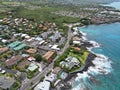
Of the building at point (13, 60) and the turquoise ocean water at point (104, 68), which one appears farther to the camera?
the building at point (13, 60)

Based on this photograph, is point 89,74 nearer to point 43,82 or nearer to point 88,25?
point 43,82

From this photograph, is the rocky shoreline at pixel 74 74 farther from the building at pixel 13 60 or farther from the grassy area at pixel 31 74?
the building at pixel 13 60

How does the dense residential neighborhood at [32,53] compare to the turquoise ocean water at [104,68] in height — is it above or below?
above

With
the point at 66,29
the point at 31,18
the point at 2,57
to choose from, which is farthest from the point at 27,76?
the point at 31,18

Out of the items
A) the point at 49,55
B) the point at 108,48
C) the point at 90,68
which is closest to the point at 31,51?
the point at 49,55

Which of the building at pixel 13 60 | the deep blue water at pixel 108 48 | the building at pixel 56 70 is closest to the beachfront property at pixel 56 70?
the building at pixel 56 70

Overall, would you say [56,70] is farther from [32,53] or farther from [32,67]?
[32,53]
